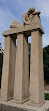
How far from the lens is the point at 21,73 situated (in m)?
6.31

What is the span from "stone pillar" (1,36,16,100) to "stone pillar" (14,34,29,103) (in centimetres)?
60

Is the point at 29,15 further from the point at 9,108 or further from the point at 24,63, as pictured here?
the point at 9,108

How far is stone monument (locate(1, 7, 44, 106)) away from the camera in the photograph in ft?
19.3

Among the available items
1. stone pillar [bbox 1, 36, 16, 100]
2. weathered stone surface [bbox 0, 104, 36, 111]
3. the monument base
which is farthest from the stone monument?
weathered stone surface [bbox 0, 104, 36, 111]

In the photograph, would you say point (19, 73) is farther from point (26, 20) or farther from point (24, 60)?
point (26, 20)

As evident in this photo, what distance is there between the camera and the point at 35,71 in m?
5.89

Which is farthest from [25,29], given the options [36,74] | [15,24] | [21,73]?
[36,74]

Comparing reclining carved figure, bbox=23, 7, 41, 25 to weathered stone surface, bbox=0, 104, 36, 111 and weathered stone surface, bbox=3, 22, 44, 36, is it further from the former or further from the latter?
weathered stone surface, bbox=0, 104, 36, 111

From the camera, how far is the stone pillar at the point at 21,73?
6234 millimetres

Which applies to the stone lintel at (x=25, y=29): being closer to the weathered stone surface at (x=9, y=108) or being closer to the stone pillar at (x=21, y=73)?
the stone pillar at (x=21, y=73)

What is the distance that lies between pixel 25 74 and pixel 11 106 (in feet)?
6.46

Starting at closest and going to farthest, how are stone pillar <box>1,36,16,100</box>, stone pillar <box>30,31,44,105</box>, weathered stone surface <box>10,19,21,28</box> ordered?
stone pillar <box>30,31,44,105</box> < stone pillar <box>1,36,16,100</box> < weathered stone surface <box>10,19,21,28</box>

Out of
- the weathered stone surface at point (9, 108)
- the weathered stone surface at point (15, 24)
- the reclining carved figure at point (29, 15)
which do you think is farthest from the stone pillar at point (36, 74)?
the weathered stone surface at point (15, 24)

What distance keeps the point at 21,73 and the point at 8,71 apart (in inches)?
38.1
